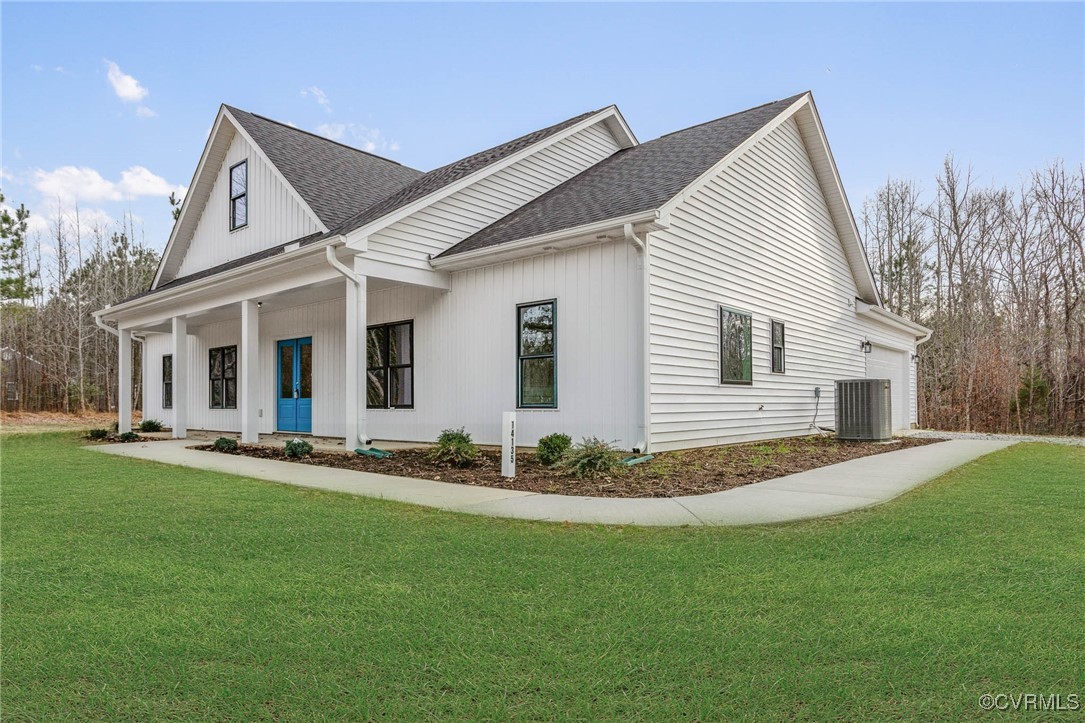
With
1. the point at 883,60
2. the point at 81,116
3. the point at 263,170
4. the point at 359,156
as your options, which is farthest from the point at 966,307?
the point at 81,116

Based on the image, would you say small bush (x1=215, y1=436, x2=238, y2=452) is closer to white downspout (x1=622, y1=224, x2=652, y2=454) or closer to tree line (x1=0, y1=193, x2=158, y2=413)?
white downspout (x1=622, y1=224, x2=652, y2=454)

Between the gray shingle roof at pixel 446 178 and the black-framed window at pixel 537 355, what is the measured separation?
2749 mm

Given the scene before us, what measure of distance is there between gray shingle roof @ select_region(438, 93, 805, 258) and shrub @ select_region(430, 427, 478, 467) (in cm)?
317

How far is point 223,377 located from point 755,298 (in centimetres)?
1268

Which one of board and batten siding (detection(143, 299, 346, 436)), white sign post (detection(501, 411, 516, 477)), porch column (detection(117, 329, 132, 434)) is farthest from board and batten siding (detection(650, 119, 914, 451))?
porch column (detection(117, 329, 132, 434))

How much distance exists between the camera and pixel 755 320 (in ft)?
38.3

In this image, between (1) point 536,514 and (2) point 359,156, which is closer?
(1) point 536,514

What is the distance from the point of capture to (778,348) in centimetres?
1228

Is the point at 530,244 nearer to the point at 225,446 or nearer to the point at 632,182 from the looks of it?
the point at 632,182

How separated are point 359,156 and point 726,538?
14397 mm

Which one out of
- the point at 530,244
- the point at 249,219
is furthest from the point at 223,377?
the point at 530,244

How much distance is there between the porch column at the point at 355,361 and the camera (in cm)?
973

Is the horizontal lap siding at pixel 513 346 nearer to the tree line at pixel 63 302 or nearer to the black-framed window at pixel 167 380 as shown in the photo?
the black-framed window at pixel 167 380

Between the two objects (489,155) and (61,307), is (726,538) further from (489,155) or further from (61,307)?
(61,307)
